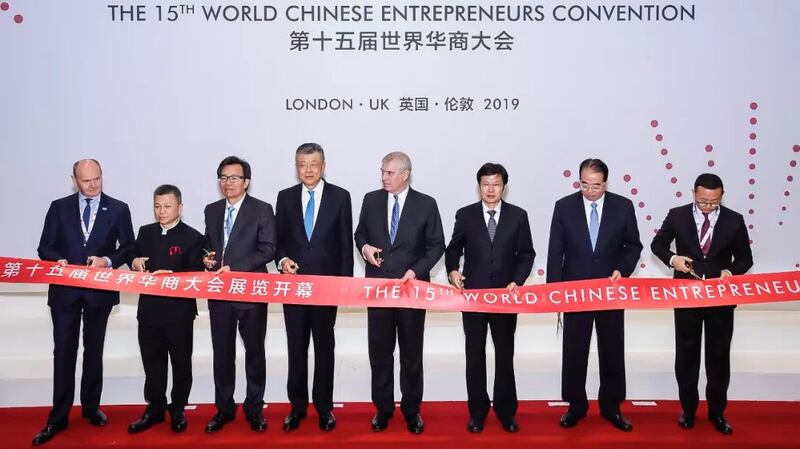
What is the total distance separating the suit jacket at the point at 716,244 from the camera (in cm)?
396

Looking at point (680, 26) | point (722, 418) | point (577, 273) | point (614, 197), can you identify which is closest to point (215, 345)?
point (577, 273)

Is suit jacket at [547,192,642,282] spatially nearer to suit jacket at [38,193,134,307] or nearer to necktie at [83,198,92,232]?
suit jacket at [38,193,134,307]

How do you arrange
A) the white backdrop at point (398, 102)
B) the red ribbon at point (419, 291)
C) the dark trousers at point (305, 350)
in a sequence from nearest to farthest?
the red ribbon at point (419, 291), the dark trousers at point (305, 350), the white backdrop at point (398, 102)

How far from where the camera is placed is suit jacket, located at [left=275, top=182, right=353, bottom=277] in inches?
159

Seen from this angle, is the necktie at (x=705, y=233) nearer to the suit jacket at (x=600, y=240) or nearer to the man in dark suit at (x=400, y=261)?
the suit jacket at (x=600, y=240)

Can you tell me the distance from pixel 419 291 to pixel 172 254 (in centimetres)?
144

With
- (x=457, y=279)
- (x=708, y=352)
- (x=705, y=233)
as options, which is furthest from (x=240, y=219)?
(x=708, y=352)

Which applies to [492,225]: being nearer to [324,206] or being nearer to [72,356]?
[324,206]

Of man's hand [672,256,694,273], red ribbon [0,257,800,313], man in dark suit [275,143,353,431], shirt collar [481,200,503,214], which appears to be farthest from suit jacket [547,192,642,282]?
man in dark suit [275,143,353,431]

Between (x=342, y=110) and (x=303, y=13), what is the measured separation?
2.65 ft

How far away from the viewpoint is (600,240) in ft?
13.2

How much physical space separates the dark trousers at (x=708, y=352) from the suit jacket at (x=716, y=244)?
0.23m

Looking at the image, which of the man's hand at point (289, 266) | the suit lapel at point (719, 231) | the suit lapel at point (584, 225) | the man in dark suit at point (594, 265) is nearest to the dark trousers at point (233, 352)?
the man's hand at point (289, 266)

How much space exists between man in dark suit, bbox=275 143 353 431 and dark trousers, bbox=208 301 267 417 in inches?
6.8
